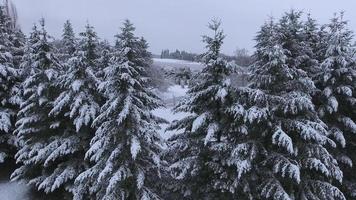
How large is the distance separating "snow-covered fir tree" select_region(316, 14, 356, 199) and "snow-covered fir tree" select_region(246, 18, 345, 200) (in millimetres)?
2442

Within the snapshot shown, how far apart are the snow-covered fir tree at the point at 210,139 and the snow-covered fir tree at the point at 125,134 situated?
1129mm

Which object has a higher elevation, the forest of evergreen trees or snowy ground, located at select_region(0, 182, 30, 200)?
the forest of evergreen trees

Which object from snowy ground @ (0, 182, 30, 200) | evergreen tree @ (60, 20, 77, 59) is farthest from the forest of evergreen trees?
evergreen tree @ (60, 20, 77, 59)

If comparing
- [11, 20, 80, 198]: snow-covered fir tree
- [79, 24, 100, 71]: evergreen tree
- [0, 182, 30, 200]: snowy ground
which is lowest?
[0, 182, 30, 200]: snowy ground

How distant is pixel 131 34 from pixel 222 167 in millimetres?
6321

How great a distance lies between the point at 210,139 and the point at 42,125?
998 cm

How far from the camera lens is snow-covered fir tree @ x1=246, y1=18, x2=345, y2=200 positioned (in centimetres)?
1348

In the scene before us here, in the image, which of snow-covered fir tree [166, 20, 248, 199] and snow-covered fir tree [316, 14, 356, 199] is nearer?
snow-covered fir tree [166, 20, 248, 199]

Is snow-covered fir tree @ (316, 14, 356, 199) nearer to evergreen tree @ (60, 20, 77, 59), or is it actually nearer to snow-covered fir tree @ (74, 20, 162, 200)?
snow-covered fir tree @ (74, 20, 162, 200)

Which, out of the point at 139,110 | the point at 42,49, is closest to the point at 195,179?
the point at 139,110

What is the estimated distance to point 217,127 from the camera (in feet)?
44.3

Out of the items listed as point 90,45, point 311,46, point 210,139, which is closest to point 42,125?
point 90,45

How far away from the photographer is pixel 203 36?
560 inches

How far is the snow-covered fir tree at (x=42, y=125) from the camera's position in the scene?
17.9 meters
